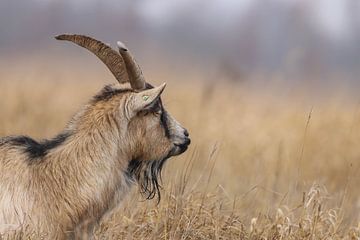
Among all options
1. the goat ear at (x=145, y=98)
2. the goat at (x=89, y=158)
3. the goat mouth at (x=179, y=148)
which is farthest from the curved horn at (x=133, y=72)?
the goat mouth at (x=179, y=148)

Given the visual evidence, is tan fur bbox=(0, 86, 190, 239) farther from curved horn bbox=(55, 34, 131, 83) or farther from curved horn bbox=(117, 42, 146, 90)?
curved horn bbox=(55, 34, 131, 83)

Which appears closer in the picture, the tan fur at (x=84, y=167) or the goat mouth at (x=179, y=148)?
the tan fur at (x=84, y=167)

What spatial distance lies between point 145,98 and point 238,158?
5887 mm

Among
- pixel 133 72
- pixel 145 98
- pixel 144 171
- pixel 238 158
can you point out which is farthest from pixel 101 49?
pixel 238 158

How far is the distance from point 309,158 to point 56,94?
158 inches

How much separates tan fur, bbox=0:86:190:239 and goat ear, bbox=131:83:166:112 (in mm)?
51

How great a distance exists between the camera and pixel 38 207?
6480 mm

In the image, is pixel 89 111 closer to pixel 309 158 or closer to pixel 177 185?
pixel 177 185

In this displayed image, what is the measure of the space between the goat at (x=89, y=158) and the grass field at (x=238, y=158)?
70 cm

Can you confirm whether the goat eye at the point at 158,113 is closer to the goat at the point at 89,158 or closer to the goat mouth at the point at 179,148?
the goat at the point at 89,158

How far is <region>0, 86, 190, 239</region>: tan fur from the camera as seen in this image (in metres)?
6.50

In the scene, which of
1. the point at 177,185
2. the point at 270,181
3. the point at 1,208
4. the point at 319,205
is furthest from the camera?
the point at 270,181

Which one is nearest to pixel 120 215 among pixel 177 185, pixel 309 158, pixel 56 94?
pixel 177 185

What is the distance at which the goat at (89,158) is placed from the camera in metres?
6.50
